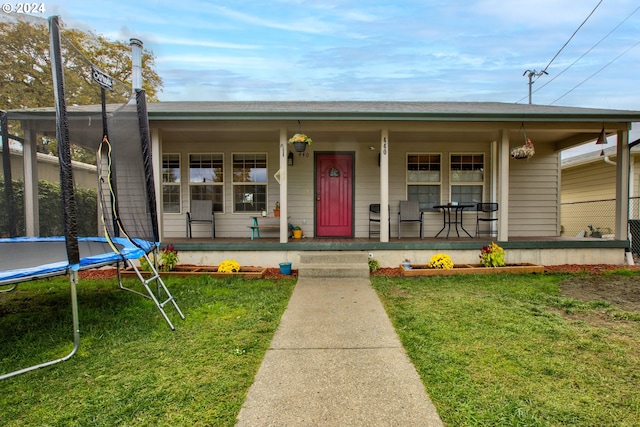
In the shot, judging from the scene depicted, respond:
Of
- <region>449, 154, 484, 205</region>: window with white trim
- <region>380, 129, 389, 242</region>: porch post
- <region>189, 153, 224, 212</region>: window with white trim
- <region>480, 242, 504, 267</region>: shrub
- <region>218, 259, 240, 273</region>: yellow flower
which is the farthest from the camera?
<region>449, 154, 484, 205</region>: window with white trim

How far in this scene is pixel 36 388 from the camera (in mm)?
1898

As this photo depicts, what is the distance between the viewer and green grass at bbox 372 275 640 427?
1637 mm

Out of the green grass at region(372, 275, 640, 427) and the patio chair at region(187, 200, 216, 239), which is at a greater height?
the patio chair at region(187, 200, 216, 239)

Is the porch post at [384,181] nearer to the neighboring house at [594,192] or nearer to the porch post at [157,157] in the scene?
the porch post at [157,157]

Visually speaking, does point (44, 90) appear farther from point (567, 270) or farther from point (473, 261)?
point (567, 270)

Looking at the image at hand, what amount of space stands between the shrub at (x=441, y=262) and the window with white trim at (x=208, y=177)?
15.0ft

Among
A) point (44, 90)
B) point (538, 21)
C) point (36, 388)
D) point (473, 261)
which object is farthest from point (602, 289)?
point (538, 21)

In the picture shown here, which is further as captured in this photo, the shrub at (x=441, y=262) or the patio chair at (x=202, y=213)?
the patio chair at (x=202, y=213)

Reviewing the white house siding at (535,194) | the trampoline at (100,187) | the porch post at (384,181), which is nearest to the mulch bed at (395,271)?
the porch post at (384,181)

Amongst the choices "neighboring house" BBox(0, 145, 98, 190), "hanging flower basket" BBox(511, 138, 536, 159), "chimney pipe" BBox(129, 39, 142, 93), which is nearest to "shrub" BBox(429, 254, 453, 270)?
"hanging flower basket" BBox(511, 138, 536, 159)

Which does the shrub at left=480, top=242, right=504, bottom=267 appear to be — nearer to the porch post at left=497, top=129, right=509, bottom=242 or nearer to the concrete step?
the porch post at left=497, top=129, right=509, bottom=242

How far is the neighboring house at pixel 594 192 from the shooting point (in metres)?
8.17

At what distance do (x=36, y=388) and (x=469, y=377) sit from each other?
2748mm

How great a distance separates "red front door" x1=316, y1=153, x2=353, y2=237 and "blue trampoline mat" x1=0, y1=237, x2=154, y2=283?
3883 millimetres
